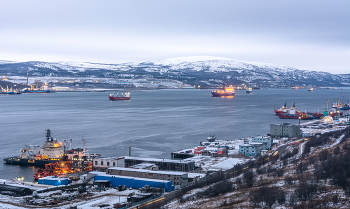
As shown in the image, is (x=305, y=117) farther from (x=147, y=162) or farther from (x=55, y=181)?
(x=55, y=181)

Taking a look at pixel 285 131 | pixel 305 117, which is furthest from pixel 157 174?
pixel 305 117

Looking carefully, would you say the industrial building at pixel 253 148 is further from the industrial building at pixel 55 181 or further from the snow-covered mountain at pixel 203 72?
the snow-covered mountain at pixel 203 72

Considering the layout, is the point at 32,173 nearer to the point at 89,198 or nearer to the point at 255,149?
the point at 89,198

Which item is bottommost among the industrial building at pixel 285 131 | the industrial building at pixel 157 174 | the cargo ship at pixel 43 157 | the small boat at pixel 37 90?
the cargo ship at pixel 43 157

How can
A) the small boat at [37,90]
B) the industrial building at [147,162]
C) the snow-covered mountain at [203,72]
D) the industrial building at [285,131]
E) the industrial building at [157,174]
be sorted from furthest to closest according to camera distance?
the snow-covered mountain at [203,72] → the small boat at [37,90] → the industrial building at [285,131] → the industrial building at [147,162] → the industrial building at [157,174]

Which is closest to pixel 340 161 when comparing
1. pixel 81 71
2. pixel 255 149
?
pixel 255 149

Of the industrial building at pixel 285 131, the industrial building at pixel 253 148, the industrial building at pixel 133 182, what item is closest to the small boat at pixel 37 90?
the industrial building at pixel 285 131
